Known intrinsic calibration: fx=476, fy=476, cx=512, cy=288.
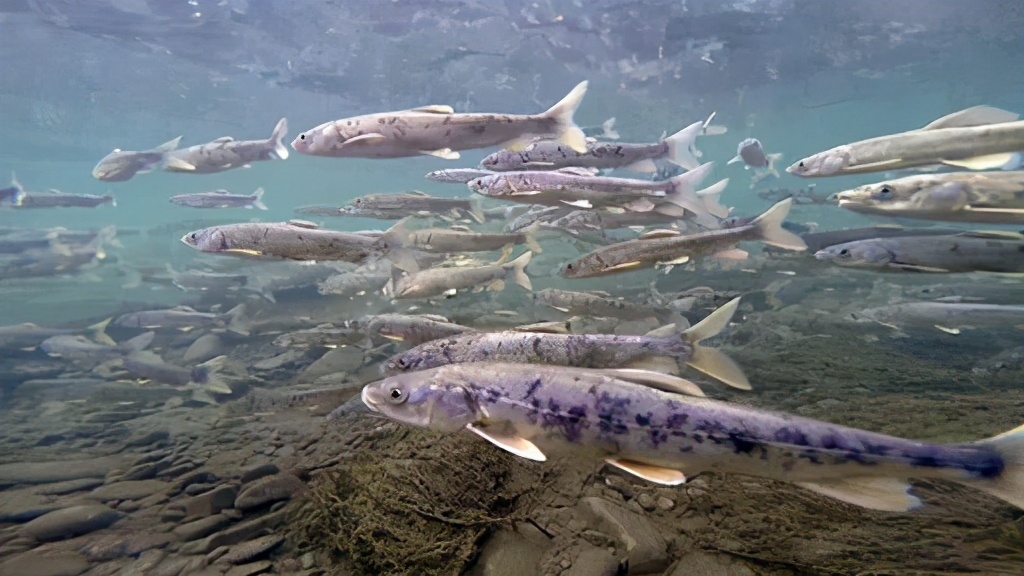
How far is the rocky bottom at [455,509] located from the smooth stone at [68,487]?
18 mm

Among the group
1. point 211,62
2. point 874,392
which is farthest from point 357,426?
point 211,62

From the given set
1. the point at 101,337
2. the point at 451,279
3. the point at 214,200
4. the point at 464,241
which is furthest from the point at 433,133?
the point at 101,337

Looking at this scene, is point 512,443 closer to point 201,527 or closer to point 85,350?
point 201,527

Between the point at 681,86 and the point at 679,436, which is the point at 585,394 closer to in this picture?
the point at 679,436

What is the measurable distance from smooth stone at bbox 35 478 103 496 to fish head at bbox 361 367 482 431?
360 cm

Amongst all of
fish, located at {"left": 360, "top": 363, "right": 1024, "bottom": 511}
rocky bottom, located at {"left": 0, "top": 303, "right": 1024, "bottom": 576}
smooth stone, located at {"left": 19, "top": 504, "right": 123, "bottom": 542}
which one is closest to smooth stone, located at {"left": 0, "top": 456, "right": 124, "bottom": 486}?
rocky bottom, located at {"left": 0, "top": 303, "right": 1024, "bottom": 576}

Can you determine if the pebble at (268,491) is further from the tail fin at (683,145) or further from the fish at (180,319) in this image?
the fish at (180,319)

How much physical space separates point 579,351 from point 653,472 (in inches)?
66.3

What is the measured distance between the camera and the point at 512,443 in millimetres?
2523

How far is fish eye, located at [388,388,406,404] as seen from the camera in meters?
2.85

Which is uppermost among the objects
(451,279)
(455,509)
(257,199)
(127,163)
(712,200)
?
(127,163)

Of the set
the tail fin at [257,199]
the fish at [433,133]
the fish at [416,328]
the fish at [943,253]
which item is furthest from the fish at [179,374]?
the fish at [943,253]

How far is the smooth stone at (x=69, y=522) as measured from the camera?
3648mm

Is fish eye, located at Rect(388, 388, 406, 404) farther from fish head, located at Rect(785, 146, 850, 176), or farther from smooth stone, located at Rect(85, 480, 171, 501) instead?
fish head, located at Rect(785, 146, 850, 176)
